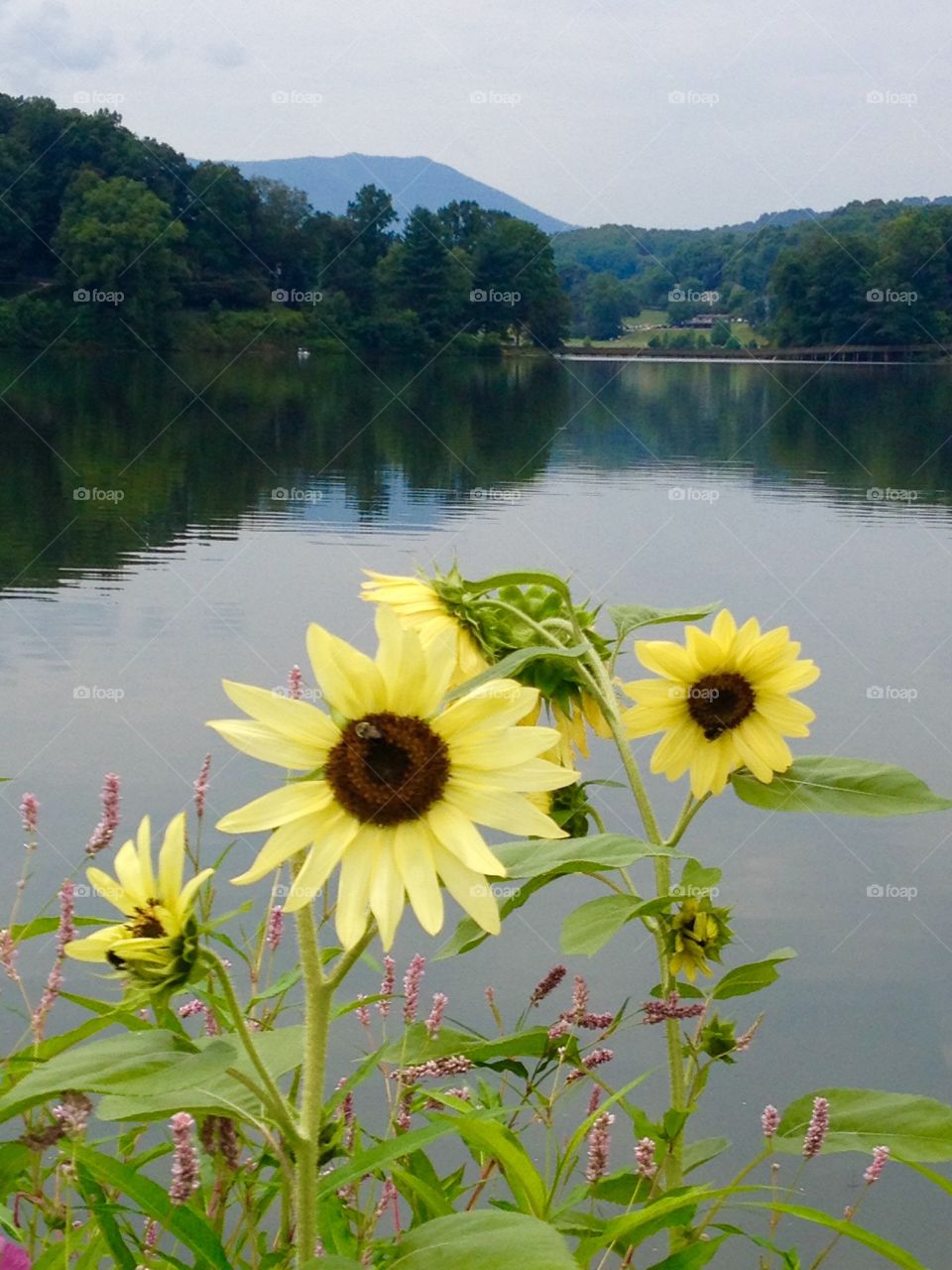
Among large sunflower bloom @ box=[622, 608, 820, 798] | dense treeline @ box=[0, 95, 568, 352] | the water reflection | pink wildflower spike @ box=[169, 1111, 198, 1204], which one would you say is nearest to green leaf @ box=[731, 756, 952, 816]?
large sunflower bloom @ box=[622, 608, 820, 798]

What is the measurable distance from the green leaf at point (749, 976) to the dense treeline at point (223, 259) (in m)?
45.0

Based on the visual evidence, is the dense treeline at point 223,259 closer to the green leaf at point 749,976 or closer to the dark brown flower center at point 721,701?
the dark brown flower center at point 721,701

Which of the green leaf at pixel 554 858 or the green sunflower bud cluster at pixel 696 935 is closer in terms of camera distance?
the green leaf at pixel 554 858

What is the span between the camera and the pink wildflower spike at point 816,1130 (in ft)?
4.21

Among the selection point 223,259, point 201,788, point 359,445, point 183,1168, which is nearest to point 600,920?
point 183,1168

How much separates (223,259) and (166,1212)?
163 ft

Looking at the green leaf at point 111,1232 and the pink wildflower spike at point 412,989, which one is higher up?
the pink wildflower spike at point 412,989

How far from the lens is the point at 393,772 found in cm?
100

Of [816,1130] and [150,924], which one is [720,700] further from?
[150,924]

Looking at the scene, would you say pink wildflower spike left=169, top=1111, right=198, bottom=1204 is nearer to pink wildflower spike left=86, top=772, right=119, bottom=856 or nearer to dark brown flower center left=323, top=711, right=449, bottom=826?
dark brown flower center left=323, top=711, right=449, bottom=826

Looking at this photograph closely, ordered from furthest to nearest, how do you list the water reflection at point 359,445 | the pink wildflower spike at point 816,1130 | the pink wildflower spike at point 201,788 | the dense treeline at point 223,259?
the dense treeline at point 223,259 < the water reflection at point 359,445 < the pink wildflower spike at point 201,788 < the pink wildflower spike at point 816,1130

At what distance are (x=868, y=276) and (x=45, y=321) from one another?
27.7m

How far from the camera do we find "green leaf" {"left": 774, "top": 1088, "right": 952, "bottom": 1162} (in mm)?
1327

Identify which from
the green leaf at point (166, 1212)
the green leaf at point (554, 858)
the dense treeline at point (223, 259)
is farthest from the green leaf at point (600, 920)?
the dense treeline at point (223, 259)
